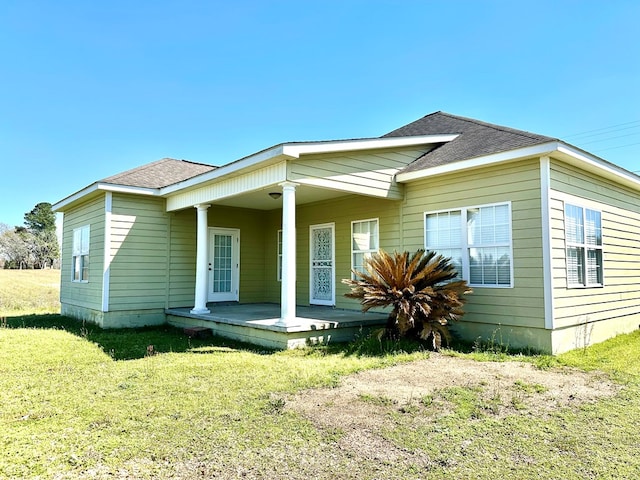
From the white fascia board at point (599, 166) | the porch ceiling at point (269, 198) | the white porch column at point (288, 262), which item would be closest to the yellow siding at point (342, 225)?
the porch ceiling at point (269, 198)

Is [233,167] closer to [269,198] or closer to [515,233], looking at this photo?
[269,198]

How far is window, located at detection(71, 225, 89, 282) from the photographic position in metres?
10.3

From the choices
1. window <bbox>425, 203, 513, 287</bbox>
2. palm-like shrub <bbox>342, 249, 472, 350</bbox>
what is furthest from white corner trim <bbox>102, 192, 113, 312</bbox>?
window <bbox>425, 203, 513, 287</bbox>

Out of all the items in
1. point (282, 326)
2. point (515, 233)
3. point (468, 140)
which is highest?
point (468, 140)

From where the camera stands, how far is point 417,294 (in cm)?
636

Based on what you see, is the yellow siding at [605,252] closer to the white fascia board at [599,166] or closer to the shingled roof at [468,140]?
the white fascia board at [599,166]

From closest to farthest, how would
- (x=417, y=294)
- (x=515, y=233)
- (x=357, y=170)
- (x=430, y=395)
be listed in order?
(x=430, y=395) → (x=417, y=294) → (x=515, y=233) → (x=357, y=170)

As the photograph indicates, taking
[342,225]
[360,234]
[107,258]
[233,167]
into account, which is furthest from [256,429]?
[107,258]

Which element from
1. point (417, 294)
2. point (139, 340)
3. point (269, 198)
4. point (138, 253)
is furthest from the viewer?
point (269, 198)

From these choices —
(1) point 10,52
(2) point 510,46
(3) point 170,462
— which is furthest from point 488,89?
(3) point 170,462

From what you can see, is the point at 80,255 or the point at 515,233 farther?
the point at 80,255

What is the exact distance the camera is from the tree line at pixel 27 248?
50066 millimetres

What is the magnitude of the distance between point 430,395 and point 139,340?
5.48 m

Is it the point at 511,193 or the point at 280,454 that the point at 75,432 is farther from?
the point at 511,193
